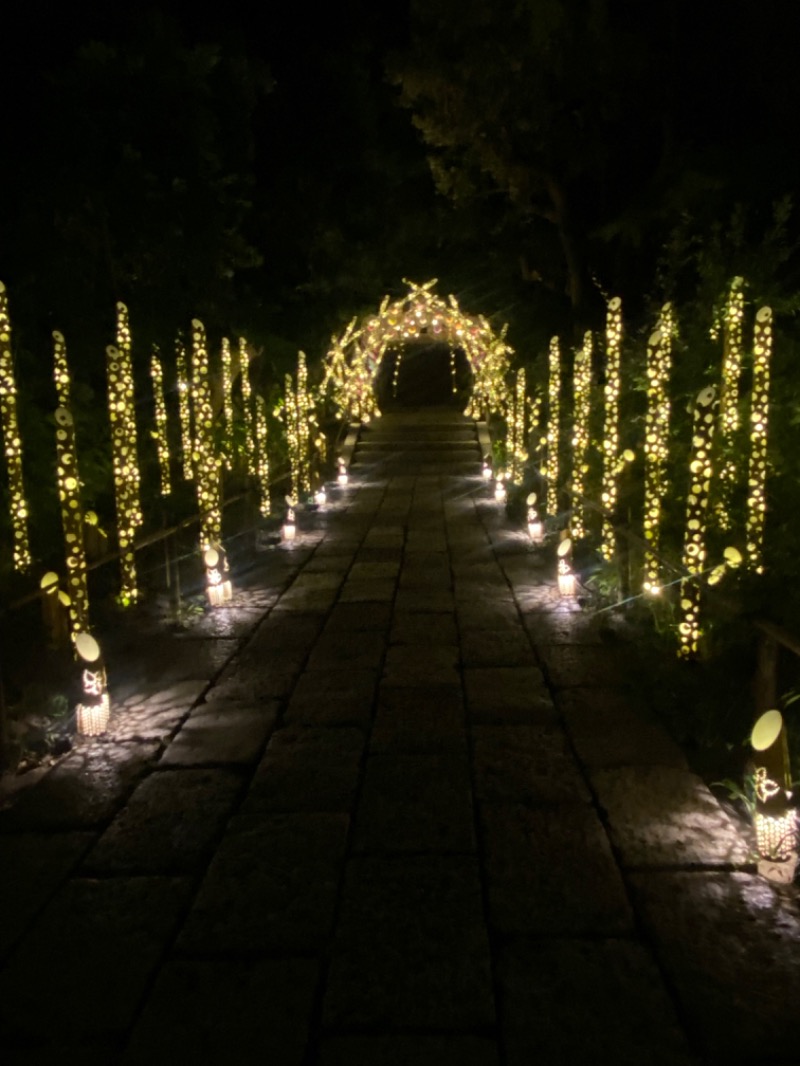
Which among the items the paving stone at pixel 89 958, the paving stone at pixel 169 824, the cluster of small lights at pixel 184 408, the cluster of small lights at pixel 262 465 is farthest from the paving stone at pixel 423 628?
the cluster of small lights at pixel 262 465

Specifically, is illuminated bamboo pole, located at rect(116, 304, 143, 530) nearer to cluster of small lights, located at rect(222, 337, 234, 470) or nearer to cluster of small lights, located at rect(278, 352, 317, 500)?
cluster of small lights, located at rect(222, 337, 234, 470)

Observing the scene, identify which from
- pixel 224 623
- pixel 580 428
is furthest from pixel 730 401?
pixel 224 623

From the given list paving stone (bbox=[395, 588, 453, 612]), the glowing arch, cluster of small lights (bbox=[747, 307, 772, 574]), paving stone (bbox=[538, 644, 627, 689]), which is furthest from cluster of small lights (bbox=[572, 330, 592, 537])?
the glowing arch

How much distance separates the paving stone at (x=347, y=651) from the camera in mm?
5422

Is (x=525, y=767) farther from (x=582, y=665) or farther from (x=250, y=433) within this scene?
(x=250, y=433)

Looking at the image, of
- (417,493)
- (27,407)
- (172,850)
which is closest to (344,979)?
(172,850)

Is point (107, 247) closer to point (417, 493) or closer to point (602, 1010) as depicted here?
point (417, 493)

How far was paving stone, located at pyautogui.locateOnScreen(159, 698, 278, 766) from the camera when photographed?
4.04 m

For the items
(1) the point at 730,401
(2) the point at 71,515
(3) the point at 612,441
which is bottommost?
(2) the point at 71,515

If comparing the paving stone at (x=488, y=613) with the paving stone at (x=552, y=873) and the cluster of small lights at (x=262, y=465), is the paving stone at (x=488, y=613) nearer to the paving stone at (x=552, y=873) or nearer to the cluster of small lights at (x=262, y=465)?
the paving stone at (x=552, y=873)

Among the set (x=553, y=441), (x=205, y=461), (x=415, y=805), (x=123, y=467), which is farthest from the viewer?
(x=553, y=441)

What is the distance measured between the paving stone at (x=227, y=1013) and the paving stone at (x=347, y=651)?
284 cm

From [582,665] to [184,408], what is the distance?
5.38 meters

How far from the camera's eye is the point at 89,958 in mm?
2605
